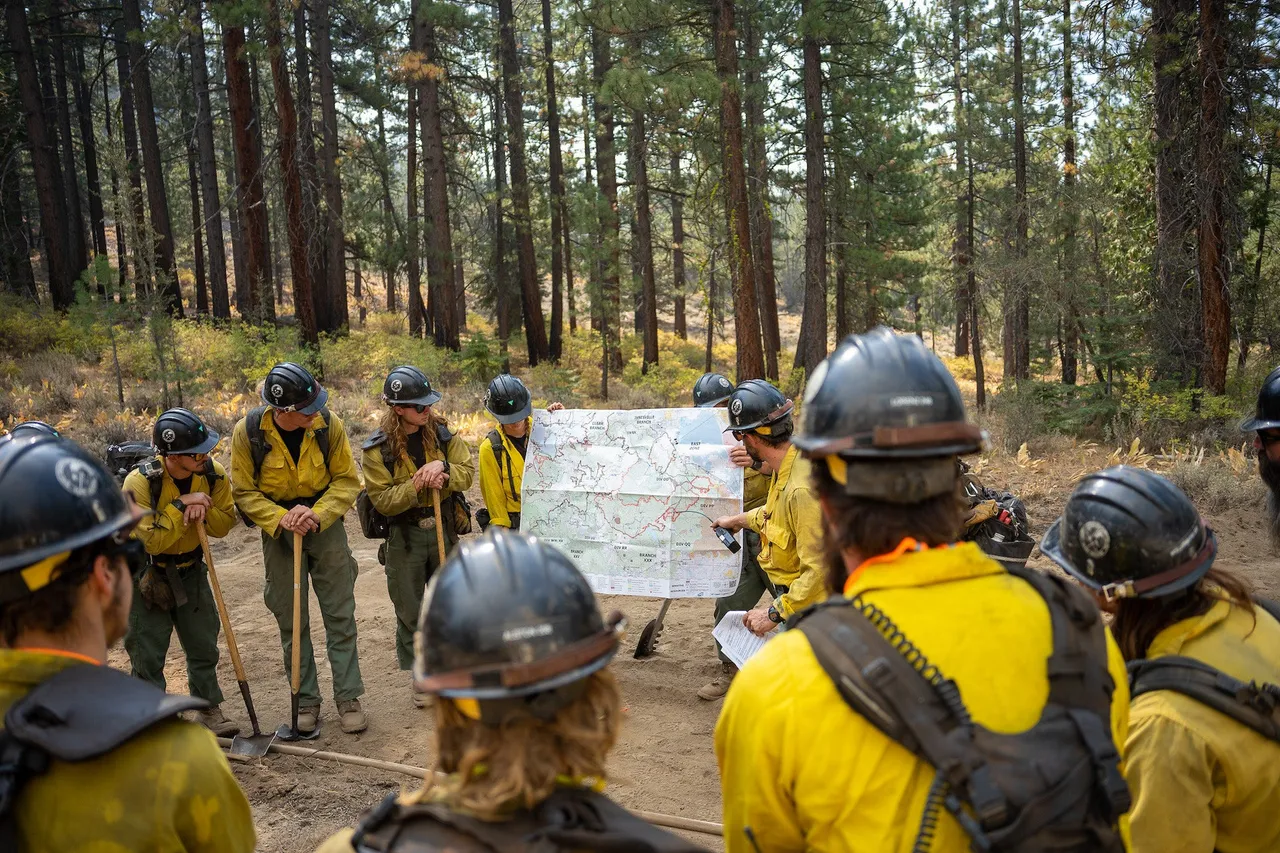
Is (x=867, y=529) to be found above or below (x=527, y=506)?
above

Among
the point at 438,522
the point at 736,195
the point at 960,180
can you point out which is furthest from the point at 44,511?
the point at 960,180

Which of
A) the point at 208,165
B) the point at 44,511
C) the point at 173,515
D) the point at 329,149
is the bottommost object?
the point at 173,515

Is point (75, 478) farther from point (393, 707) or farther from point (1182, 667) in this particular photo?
point (393, 707)

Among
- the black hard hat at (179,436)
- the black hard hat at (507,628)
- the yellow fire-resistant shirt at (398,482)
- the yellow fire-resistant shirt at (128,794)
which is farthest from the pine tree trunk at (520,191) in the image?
the black hard hat at (507,628)

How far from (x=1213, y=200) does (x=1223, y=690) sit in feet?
43.5

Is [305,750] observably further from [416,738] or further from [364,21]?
[364,21]

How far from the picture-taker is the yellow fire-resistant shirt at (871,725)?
5.73 feet

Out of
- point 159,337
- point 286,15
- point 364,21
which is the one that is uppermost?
point 364,21

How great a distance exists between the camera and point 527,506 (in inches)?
271

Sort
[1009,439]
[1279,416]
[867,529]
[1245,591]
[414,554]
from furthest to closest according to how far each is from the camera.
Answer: [1009,439], [414,554], [1279,416], [1245,591], [867,529]

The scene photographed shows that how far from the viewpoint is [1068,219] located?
22.1 m

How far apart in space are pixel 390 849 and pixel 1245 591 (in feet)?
7.76

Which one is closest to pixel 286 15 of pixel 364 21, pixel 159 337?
pixel 159 337

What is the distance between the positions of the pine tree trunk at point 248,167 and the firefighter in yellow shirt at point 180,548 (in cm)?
1225
